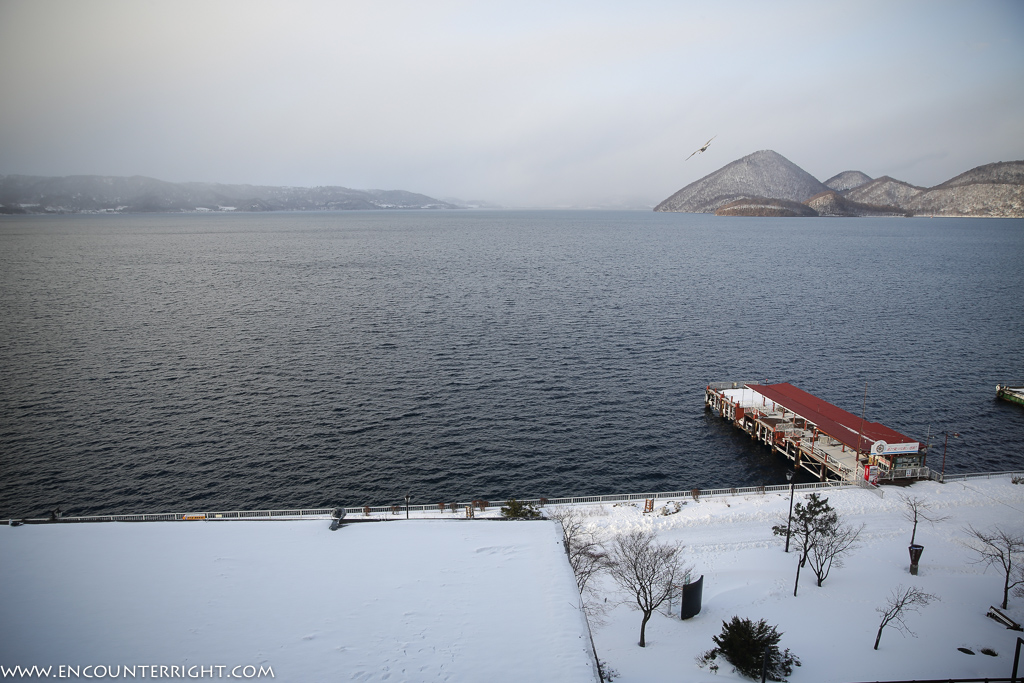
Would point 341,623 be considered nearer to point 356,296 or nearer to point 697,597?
point 697,597

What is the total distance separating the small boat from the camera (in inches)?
2458

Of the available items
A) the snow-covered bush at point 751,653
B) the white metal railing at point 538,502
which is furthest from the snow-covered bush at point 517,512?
Answer: the snow-covered bush at point 751,653

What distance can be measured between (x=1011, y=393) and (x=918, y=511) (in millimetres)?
38731

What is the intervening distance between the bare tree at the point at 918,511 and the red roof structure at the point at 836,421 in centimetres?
508

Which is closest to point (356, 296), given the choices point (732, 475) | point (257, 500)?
point (257, 500)

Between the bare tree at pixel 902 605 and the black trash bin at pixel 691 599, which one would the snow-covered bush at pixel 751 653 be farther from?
the bare tree at pixel 902 605

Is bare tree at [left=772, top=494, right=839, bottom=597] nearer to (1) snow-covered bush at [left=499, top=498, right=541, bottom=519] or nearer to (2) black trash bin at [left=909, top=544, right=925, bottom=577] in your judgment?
(2) black trash bin at [left=909, top=544, right=925, bottom=577]

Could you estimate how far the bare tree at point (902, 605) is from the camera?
27.1 metres

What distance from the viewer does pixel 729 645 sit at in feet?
82.0

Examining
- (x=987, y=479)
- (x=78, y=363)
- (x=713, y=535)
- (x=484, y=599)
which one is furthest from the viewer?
(x=78, y=363)

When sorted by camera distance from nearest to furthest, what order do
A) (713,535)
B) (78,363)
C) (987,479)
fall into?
(713,535)
(987,479)
(78,363)

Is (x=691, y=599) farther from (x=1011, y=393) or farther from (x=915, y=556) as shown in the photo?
(x=1011, y=393)

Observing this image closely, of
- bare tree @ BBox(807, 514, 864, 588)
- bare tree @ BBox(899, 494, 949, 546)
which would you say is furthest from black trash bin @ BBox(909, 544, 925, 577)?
bare tree @ BBox(899, 494, 949, 546)

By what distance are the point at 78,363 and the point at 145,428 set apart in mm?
27797
